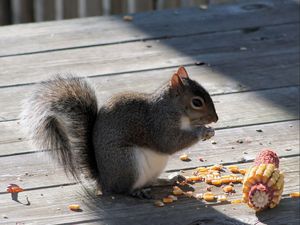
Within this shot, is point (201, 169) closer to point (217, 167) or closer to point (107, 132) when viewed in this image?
point (217, 167)

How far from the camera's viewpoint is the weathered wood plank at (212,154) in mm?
2609

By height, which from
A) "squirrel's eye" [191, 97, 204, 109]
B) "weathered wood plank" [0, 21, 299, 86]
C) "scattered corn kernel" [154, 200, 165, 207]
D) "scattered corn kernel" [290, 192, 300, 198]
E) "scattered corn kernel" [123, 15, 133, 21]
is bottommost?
"scattered corn kernel" [154, 200, 165, 207]

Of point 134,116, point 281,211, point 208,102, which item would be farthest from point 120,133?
point 281,211

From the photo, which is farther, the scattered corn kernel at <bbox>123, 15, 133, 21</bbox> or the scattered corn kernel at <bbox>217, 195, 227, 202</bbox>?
the scattered corn kernel at <bbox>123, 15, 133, 21</bbox>

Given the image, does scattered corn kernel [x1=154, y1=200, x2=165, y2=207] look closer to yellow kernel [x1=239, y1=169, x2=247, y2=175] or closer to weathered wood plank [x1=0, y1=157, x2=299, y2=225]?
weathered wood plank [x1=0, y1=157, x2=299, y2=225]

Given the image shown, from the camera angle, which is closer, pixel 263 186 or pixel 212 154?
pixel 263 186

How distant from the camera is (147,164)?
255cm

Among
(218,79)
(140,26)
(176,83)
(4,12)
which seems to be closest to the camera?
(176,83)

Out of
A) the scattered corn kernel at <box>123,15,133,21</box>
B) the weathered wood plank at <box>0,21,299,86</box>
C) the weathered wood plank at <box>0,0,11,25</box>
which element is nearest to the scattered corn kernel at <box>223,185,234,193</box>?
the weathered wood plank at <box>0,21,299,86</box>

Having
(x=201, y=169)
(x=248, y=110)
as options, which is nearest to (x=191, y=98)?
(x=201, y=169)

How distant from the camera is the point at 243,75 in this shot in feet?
10.9

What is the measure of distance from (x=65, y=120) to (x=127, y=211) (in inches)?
11.9

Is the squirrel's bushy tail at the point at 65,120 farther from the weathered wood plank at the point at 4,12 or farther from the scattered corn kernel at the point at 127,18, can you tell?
the weathered wood plank at the point at 4,12

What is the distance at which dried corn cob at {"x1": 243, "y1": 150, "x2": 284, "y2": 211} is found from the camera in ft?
7.86
